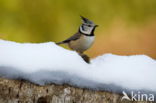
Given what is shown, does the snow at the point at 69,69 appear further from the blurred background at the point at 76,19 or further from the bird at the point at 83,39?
the blurred background at the point at 76,19

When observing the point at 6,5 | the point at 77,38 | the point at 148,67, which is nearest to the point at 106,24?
the point at 6,5

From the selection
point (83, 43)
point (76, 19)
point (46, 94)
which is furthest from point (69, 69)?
point (76, 19)

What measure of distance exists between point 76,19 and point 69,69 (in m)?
2.76

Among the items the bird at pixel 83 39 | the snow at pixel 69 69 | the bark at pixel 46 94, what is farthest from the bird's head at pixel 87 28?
the bark at pixel 46 94

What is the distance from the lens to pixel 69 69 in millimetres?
3070

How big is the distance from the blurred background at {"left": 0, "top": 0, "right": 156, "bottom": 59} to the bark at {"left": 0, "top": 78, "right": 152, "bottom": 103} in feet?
8.15

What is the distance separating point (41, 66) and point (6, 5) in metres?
3.11

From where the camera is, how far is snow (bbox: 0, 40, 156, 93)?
3006 millimetres

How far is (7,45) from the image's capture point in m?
3.11

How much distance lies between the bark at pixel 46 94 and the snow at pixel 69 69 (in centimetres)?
3

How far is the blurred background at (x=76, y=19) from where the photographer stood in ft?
18.8

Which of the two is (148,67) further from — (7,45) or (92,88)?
(7,45)

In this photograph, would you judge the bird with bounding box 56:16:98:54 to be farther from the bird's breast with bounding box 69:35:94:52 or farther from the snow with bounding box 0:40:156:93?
the snow with bounding box 0:40:156:93

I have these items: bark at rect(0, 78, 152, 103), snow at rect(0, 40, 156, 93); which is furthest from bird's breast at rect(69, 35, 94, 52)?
bark at rect(0, 78, 152, 103)
